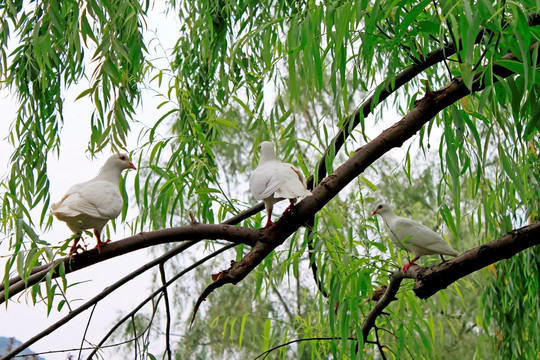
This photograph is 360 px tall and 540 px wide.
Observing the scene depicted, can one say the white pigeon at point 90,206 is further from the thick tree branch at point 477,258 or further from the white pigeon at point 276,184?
the thick tree branch at point 477,258

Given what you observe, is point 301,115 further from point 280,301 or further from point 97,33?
point 97,33

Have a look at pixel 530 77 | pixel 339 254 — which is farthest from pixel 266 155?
pixel 530 77

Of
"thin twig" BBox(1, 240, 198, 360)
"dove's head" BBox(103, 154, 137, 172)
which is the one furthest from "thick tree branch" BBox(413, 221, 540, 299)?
"dove's head" BBox(103, 154, 137, 172)

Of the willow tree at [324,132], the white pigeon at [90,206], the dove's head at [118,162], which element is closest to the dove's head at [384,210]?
the willow tree at [324,132]

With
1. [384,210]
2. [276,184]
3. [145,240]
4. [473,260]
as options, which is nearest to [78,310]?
[145,240]

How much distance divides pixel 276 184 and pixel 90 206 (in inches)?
17.4

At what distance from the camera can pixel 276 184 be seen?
58.1 inches

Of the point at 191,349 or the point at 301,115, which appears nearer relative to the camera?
the point at 191,349

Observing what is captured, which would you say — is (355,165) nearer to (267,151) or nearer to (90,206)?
(267,151)

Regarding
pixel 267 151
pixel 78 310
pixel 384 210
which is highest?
pixel 384 210

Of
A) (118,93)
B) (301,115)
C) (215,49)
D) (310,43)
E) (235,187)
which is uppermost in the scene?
(301,115)

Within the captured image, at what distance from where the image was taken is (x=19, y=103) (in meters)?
1.93

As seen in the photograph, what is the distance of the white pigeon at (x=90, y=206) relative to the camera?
1533mm

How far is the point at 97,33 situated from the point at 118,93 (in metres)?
0.45
